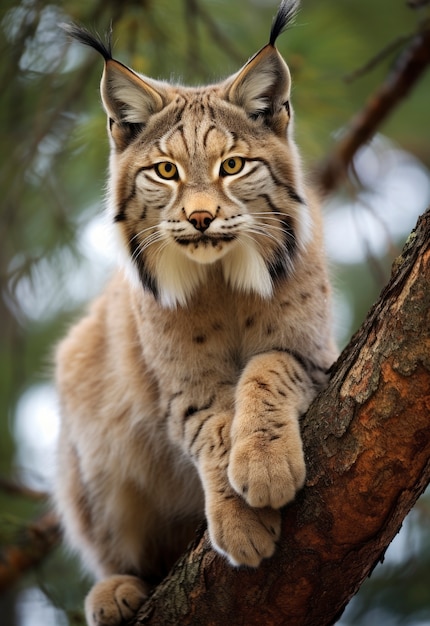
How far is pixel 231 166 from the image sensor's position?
3.50 metres

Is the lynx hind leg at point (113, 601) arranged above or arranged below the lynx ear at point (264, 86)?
below

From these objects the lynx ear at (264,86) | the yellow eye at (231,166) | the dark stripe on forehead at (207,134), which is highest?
the lynx ear at (264,86)

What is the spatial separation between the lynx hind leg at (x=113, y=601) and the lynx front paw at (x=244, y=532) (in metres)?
0.88

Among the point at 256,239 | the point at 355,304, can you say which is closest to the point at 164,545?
the point at 256,239

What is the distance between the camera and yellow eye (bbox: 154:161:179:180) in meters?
3.51

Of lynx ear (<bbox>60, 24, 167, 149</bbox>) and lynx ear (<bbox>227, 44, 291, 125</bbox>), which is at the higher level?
lynx ear (<bbox>227, 44, 291, 125</bbox>)

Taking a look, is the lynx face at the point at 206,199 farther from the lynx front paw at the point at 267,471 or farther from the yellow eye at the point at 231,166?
the lynx front paw at the point at 267,471

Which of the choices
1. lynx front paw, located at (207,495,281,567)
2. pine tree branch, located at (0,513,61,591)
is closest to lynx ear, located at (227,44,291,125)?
lynx front paw, located at (207,495,281,567)

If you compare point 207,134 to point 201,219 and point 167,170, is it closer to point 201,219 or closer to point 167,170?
point 167,170

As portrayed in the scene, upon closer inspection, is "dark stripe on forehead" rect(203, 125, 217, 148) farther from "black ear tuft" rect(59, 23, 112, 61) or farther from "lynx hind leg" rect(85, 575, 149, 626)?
"lynx hind leg" rect(85, 575, 149, 626)

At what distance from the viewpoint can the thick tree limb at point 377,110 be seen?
5113 mm

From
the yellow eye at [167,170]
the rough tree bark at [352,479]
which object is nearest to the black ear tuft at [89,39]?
the yellow eye at [167,170]

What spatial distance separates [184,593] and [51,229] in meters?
2.95

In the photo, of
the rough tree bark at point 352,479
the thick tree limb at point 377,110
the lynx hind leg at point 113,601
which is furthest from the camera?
the thick tree limb at point 377,110
